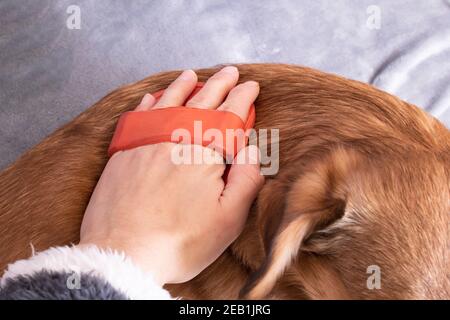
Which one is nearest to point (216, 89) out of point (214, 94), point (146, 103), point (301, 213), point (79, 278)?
point (214, 94)

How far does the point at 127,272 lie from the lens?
1.14 m

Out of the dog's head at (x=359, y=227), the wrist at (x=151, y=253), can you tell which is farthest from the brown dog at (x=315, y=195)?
the wrist at (x=151, y=253)

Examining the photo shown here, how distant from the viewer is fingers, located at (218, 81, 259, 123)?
54.8 inches

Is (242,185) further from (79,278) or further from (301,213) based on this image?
(79,278)

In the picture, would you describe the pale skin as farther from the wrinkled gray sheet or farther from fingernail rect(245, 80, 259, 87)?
the wrinkled gray sheet

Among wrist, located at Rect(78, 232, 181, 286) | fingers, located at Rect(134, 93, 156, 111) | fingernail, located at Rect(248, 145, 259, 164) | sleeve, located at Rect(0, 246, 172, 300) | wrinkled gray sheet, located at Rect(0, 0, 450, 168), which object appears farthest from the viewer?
wrinkled gray sheet, located at Rect(0, 0, 450, 168)

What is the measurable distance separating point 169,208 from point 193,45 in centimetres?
107

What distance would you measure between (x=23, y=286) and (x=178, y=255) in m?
0.32

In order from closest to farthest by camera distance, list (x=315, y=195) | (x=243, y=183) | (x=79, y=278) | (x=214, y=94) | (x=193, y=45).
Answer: (x=79, y=278) → (x=315, y=195) → (x=243, y=183) → (x=214, y=94) → (x=193, y=45)

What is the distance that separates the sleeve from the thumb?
25 centimetres

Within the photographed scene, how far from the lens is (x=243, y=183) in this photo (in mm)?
1316

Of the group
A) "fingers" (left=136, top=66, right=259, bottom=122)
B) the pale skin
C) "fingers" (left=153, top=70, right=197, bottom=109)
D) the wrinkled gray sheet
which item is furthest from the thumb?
the wrinkled gray sheet

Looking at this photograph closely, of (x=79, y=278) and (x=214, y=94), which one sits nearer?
(x=79, y=278)

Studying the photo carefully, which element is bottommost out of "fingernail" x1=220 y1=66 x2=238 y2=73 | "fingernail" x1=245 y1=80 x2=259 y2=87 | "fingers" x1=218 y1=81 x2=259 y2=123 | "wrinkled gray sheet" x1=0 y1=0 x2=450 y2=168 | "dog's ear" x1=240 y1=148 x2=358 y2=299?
"dog's ear" x1=240 y1=148 x2=358 y2=299
